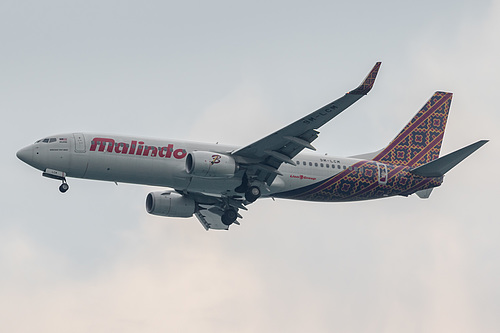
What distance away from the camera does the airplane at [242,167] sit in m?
52.0

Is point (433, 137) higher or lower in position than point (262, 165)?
higher

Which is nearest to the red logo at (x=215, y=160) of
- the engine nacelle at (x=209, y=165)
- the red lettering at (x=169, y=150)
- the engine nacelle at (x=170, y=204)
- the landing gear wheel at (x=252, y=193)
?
the engine nacelle at (x=209, y=165)

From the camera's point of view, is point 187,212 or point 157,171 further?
point 187,212

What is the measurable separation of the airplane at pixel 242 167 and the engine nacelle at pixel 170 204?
Result: 0.22ft

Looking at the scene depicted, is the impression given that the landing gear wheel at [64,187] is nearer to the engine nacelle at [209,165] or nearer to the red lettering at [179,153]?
the red lettering at [179,153]

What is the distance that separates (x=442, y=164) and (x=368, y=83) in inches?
526

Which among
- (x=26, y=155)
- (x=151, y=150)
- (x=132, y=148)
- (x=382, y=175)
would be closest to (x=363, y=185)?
(x=382, y=175)

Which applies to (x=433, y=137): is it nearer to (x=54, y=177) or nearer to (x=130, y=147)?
(x=130, y=147)

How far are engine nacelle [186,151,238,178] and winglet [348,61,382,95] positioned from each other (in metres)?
9.86

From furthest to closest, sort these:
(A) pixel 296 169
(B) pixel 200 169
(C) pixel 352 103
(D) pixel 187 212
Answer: (D) pixel 187 212, (A) pixel 296 169, (B) pixel 200 169, (C) pixel 352 103

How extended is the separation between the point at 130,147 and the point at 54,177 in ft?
15.7

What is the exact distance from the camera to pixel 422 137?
62344 millimetres

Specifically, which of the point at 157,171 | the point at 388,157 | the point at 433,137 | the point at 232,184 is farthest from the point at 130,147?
the point at 433,137

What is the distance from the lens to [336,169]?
2249 inches
